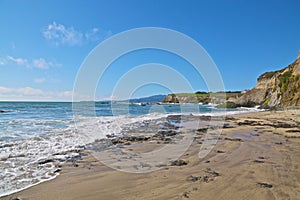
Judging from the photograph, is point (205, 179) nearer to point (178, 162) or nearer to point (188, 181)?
point (188, 181)

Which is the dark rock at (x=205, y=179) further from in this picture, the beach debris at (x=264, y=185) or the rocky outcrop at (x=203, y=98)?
the rocky outcrop at (x=203, y=98)

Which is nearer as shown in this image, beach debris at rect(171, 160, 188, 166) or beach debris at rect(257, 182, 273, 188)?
beach debris at rect(257, 182, 273, 188)

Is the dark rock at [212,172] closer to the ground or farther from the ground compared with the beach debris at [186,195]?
farther from the ground

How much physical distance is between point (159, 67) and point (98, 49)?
6430 mm

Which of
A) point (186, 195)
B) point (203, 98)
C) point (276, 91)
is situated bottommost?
point (186, 195)


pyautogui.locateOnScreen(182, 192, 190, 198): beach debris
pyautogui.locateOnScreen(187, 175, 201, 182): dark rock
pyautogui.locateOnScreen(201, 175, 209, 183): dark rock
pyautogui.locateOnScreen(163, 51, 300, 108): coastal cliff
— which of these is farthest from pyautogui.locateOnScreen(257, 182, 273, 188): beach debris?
pyautogui.locateOnScreen(163, 51, 300, 108): coastal cliff

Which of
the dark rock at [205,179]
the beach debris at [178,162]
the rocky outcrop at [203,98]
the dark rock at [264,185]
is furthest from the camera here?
the rocky outcrop at [203,98]

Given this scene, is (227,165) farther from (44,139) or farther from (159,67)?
(159,67)

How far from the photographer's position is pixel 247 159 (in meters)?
6.00

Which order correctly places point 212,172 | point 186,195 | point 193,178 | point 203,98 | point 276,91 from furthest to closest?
point 203,98 → point 276,91 → point 212,172 → point 193,178 → point 186,195

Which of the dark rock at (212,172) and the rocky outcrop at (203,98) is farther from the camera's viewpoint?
the rocky outcrop at (203,98)

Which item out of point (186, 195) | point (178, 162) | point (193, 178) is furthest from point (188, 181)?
point (178, 162)

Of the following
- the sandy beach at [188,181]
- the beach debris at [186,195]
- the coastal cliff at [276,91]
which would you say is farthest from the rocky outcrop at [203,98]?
the beach debris at [186,195]

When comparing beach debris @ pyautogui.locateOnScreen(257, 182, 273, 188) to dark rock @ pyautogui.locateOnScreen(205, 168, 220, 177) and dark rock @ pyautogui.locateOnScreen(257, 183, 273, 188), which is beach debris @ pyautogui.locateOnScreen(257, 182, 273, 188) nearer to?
dark rock @ pyautogui.locateOnScreen(257, 183, 273, 188)
